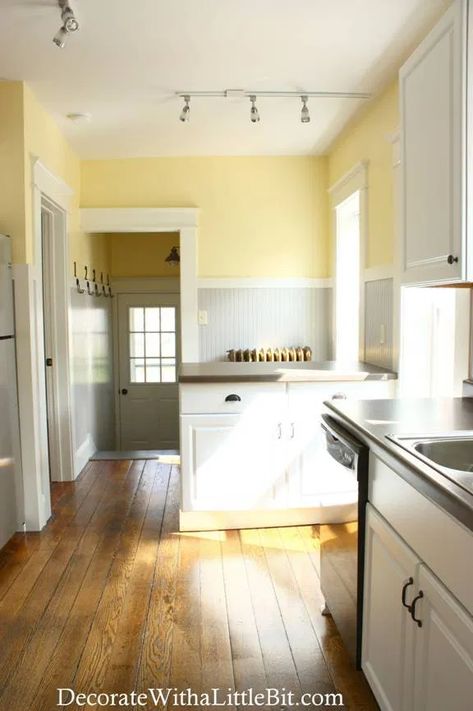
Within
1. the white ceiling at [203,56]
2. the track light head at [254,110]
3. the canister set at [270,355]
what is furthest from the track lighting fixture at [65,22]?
the canister set at [270,355]

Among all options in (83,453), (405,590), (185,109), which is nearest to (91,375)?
(83,453)

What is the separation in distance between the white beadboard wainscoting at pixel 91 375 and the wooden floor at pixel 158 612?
101 cm

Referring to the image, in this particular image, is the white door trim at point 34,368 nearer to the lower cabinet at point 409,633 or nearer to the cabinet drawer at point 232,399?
the cabinet drawer at point 232,399

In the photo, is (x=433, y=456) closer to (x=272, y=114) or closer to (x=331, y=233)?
(x=272, y=114)

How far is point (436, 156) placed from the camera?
6.60 feet

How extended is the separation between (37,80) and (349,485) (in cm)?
254

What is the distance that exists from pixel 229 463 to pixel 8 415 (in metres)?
1.19

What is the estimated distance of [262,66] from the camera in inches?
114

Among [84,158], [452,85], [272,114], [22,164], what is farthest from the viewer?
[84,158]

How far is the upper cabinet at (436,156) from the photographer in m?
1.84

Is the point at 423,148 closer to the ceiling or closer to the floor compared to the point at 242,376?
closer to the ceiling

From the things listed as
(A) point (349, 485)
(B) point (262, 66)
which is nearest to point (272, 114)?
(B) point (262, 66)

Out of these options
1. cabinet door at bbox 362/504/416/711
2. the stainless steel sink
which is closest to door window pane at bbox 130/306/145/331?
cabinet door at bbox 362/504/416/711

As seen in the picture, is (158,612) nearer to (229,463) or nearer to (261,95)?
(229,463)
